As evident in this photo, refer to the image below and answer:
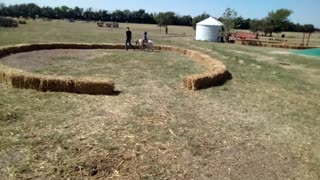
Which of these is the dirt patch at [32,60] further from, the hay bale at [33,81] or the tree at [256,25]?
the tree at [256,25]

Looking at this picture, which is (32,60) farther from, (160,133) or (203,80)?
(160,133)

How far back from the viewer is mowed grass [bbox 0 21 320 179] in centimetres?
814

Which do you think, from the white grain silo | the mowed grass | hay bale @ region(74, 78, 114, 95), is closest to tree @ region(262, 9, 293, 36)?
the white grain silo

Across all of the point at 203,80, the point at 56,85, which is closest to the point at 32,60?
the point at 56,85

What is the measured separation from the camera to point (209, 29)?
55.4 meters

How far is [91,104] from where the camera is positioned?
42.5 ft

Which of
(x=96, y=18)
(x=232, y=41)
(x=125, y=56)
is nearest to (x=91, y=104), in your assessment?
(x=125, y=56)

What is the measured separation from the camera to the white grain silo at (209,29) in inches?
2175

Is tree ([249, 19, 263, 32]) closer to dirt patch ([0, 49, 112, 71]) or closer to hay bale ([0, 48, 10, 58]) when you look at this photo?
dirt patch ([0, 49, 112, 71])

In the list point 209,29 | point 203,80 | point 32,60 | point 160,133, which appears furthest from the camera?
point 209,29

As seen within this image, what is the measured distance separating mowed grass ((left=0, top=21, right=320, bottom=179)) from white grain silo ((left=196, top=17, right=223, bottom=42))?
1504 inches

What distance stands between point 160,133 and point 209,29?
153ft

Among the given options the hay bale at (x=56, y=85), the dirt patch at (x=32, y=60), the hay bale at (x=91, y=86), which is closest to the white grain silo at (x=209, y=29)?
the dirt patch at (x=32, y=60)

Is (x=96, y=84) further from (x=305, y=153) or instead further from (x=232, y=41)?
(x=232, y=41)
